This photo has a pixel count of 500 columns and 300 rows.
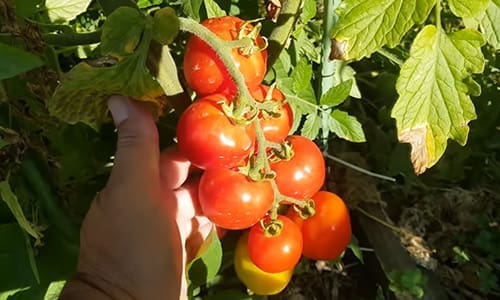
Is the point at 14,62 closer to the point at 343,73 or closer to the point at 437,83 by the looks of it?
the point at 437,83

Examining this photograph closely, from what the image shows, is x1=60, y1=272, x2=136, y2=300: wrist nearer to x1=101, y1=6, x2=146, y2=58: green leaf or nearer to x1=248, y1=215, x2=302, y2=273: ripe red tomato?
x1=248, y1=215, x2=302, y2=273: ripe red tomato

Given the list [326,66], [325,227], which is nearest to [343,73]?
[326,66]

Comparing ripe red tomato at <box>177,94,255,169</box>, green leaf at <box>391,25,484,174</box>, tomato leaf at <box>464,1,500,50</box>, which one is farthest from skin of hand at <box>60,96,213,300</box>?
tomato leaf at <box>464,1,500,50</box>

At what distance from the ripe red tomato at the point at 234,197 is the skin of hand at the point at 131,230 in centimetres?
9

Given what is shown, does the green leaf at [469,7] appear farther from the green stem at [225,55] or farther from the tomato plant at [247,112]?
the green stem at [225,55]

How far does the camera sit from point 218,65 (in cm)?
95

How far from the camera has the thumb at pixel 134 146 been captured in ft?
3.47

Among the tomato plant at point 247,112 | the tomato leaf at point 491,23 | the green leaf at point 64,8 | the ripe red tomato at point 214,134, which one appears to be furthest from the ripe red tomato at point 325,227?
the green leaf at point 64,8

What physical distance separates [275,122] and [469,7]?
274 millimetres

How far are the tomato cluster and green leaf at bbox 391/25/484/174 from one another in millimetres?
158

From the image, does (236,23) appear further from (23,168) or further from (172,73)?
(23,168)

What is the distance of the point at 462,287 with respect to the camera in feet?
5.23

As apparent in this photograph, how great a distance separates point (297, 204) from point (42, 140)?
0.44m

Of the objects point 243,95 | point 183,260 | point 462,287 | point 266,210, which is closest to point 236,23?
point 243,95
